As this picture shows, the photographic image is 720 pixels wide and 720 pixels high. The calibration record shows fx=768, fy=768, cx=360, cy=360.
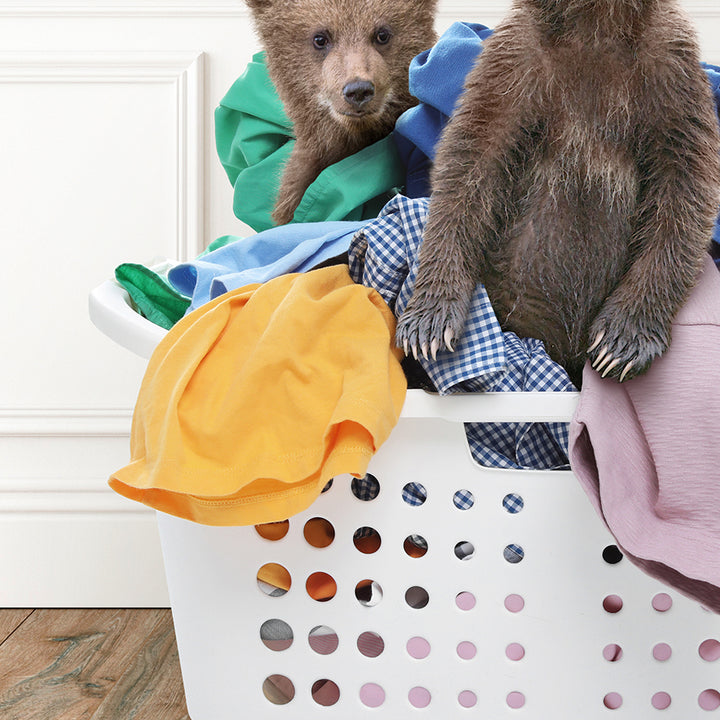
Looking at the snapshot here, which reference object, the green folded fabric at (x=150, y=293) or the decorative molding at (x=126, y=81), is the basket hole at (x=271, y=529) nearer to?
the green folded fabric at (x=150, y=293)

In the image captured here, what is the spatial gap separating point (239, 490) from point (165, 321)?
0.38m

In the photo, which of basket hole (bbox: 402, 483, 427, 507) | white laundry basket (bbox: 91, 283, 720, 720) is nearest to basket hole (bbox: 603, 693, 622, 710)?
white laundry basket (bbox: 91, 283, 720, 720)

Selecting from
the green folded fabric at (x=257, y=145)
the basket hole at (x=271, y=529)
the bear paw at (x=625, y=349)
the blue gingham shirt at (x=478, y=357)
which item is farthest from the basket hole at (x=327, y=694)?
the green folded fabric at (x=257, y=145)

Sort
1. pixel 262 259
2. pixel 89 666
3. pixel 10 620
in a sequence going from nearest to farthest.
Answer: pixel 262 259 < pixel 89 666 < pixel 10 620

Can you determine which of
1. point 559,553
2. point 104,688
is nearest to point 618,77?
point 559,553

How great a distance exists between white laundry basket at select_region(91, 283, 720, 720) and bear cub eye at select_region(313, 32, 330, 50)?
0.60 m

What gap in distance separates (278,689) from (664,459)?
38 cm

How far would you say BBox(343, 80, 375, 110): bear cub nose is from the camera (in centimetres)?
93

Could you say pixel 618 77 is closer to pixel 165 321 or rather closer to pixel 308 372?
pixel 308 372

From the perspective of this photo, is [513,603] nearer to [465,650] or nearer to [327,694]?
[465,650]

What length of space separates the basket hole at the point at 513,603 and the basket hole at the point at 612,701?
10 centimetres

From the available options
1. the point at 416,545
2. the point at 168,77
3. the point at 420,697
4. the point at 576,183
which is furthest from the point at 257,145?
the point at 420,697

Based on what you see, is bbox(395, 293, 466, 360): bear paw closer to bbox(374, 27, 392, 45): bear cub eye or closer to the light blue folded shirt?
the light blue folded shirt

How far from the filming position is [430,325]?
2.08 feet
